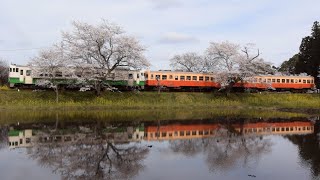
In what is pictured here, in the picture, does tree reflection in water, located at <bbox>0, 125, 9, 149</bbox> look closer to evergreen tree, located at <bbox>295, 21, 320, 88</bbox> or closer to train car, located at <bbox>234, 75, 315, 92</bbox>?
train car, located at <bbox>234, 75, 315, 92</bbox>

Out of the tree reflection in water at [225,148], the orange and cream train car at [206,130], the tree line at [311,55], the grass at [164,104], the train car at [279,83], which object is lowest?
the tree reflection in water at [225,148]

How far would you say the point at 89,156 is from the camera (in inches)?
522

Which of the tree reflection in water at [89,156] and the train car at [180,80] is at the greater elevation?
the train car at [180,80]

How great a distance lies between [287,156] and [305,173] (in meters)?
2.99

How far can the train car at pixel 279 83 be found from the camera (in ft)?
161

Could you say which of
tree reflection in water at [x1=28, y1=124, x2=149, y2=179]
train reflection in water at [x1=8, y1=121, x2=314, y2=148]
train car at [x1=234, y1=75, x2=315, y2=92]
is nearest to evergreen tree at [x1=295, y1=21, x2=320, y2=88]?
train car at [x1=234, y1=75, x2=315, y2=92]

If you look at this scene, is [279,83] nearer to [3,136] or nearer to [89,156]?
[3,136]

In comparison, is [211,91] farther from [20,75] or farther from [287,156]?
[287,156]

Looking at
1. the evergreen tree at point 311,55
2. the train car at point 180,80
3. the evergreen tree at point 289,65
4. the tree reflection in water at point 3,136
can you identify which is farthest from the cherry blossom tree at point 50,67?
the evergreen tree at point 289,65

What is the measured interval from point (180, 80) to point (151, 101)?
680cm

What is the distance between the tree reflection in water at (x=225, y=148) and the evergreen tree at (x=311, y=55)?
43317 mm

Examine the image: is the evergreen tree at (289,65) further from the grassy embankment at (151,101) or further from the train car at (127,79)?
the train car at (127,79)

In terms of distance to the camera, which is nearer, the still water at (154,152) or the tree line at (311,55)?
the still water at (154,152)

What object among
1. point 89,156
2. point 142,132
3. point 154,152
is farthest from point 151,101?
point 89,156
